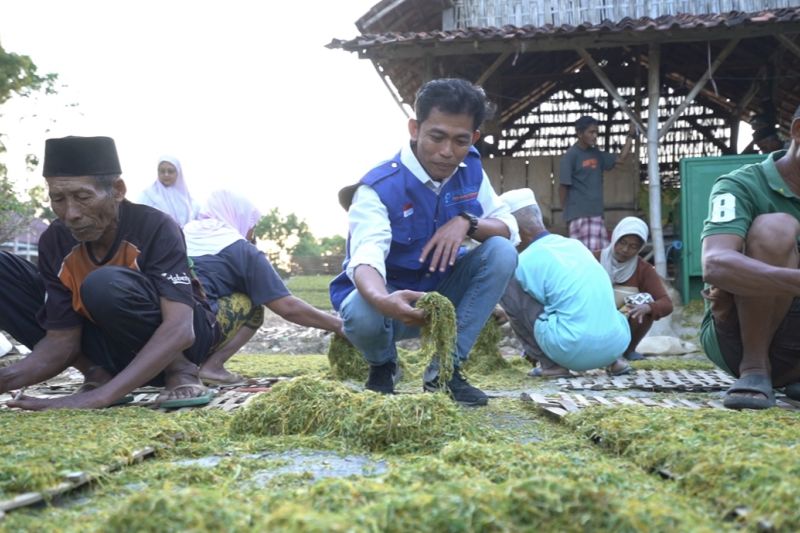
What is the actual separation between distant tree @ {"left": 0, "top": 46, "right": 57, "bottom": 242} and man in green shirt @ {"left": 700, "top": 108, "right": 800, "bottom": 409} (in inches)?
475

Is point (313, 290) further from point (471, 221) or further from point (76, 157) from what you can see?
point (76, 157)

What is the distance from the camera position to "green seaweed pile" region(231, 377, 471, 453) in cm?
255

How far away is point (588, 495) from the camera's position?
153cm

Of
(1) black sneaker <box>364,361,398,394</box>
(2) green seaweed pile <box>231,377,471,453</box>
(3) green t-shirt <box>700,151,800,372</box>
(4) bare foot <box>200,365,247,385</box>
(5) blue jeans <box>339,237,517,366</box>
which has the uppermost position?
(3) green t-shirt <box>700,151,800,372</box>

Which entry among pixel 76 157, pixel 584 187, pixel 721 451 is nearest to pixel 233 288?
pixel 76 157

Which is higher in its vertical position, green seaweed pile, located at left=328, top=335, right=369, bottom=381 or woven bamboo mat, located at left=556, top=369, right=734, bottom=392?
green seaweed pile, located at left=328, top=335, right=369, bottom=381

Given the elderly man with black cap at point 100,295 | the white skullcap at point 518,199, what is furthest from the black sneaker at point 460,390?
the white skullcap at point 518,199

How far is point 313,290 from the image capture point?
1609 cm

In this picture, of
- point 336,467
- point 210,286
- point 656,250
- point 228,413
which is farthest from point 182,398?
point 656,250

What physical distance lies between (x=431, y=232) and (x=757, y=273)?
1345 mm

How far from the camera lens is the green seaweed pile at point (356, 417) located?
2553 millimetres

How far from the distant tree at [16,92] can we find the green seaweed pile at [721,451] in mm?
12529

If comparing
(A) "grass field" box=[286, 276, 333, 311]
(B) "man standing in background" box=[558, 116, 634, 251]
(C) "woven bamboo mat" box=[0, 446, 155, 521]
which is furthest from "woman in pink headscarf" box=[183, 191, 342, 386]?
(A) "grass field" box=[286, 276, 333, 311]

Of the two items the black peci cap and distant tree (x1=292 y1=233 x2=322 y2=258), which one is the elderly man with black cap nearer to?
the black peci cap
